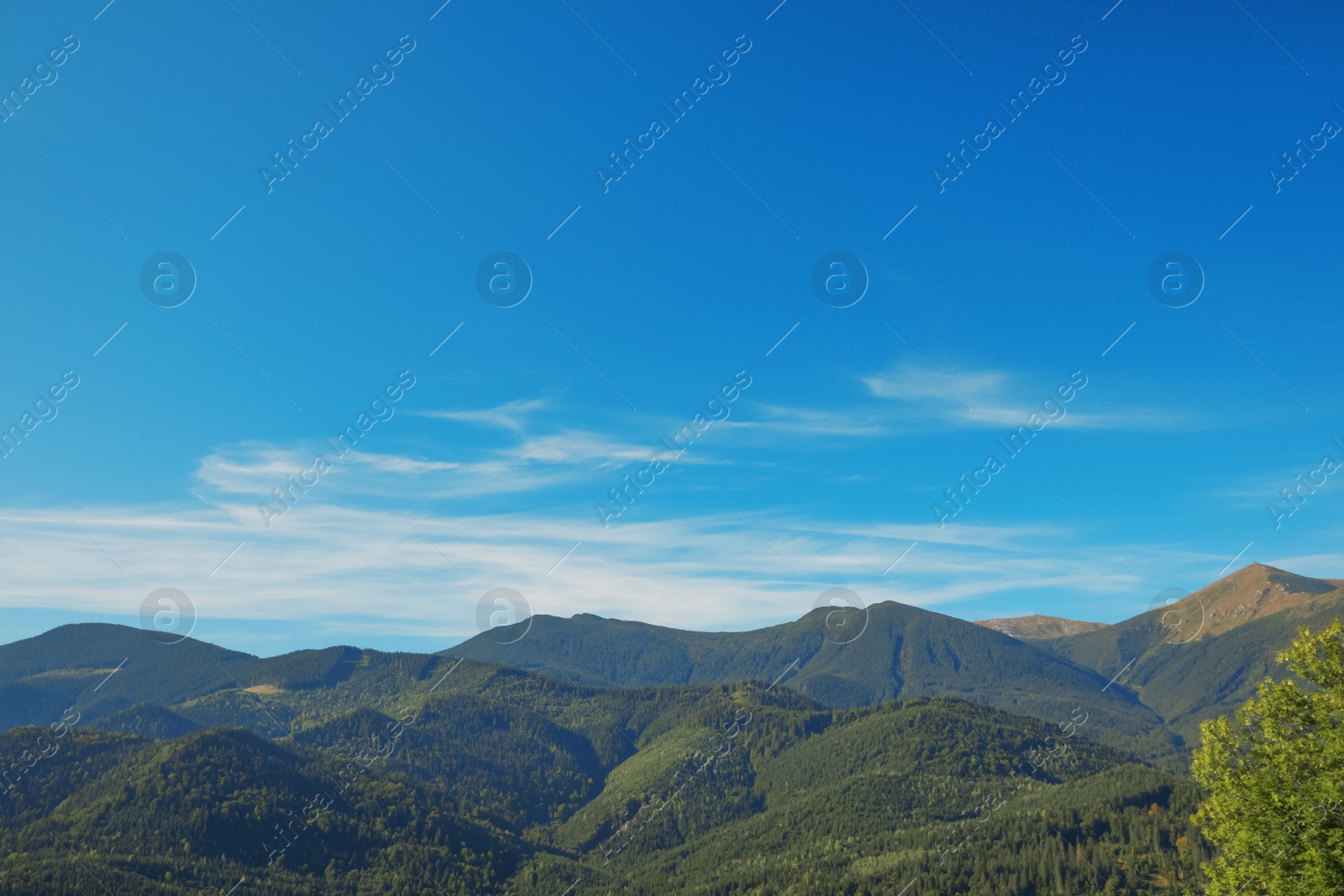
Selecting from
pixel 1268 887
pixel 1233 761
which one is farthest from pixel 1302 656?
pixel 1268 887

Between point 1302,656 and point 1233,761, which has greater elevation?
point 1302,656

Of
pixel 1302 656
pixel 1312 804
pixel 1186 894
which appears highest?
pixel 1302 656

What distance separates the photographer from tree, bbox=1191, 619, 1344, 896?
3878 centimetres

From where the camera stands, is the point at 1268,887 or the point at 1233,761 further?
the point at 1233,761

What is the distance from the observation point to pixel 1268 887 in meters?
40.0

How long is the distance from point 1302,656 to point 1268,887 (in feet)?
37.8

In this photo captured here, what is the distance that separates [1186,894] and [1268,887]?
14.3 feet

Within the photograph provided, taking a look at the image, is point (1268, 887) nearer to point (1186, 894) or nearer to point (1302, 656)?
point (1186, 894)

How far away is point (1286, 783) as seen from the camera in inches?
1604

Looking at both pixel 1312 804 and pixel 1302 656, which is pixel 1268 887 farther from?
pixel 1302 656

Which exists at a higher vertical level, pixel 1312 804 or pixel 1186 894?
pixel 1312 804

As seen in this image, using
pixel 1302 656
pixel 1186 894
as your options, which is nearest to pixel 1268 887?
pixel 1186 894

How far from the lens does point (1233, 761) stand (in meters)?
43.9

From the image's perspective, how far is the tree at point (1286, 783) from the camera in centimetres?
3878
